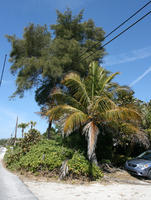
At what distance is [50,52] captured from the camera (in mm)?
15789

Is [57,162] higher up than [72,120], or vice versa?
[72,120]

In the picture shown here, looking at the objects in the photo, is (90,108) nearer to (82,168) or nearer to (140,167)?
(82,168)

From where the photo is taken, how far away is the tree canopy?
49.4 feet

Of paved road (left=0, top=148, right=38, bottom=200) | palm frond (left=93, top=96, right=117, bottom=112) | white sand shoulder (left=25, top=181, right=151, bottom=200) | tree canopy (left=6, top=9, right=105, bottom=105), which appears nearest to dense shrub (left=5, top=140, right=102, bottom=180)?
white sand shoulder (left=25, top=181, right=151, bottom=200)

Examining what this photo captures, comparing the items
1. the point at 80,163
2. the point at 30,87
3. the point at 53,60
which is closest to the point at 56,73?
the point at 53,60

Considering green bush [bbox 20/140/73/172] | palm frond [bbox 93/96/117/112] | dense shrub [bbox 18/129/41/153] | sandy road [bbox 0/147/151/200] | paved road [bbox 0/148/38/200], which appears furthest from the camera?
dense shrub [bbox 18/129/41/153]

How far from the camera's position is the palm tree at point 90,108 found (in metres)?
8.35

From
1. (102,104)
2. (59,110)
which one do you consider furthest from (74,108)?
(102,104)

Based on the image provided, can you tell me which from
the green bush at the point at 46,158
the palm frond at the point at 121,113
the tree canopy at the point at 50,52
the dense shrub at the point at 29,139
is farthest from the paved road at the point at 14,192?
the tree canopy at the point at 50,52

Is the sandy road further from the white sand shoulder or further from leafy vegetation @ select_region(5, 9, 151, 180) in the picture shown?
leafy vegetation @ select_region(5, 9, 151, 180)

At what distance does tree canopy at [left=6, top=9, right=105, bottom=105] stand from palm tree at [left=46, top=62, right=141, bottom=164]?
4.88 meters

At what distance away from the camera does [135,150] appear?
578 inches

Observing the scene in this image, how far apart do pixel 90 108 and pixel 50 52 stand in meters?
8.68

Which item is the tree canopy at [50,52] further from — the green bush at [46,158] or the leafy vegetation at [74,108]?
the green bush at [46,158]
